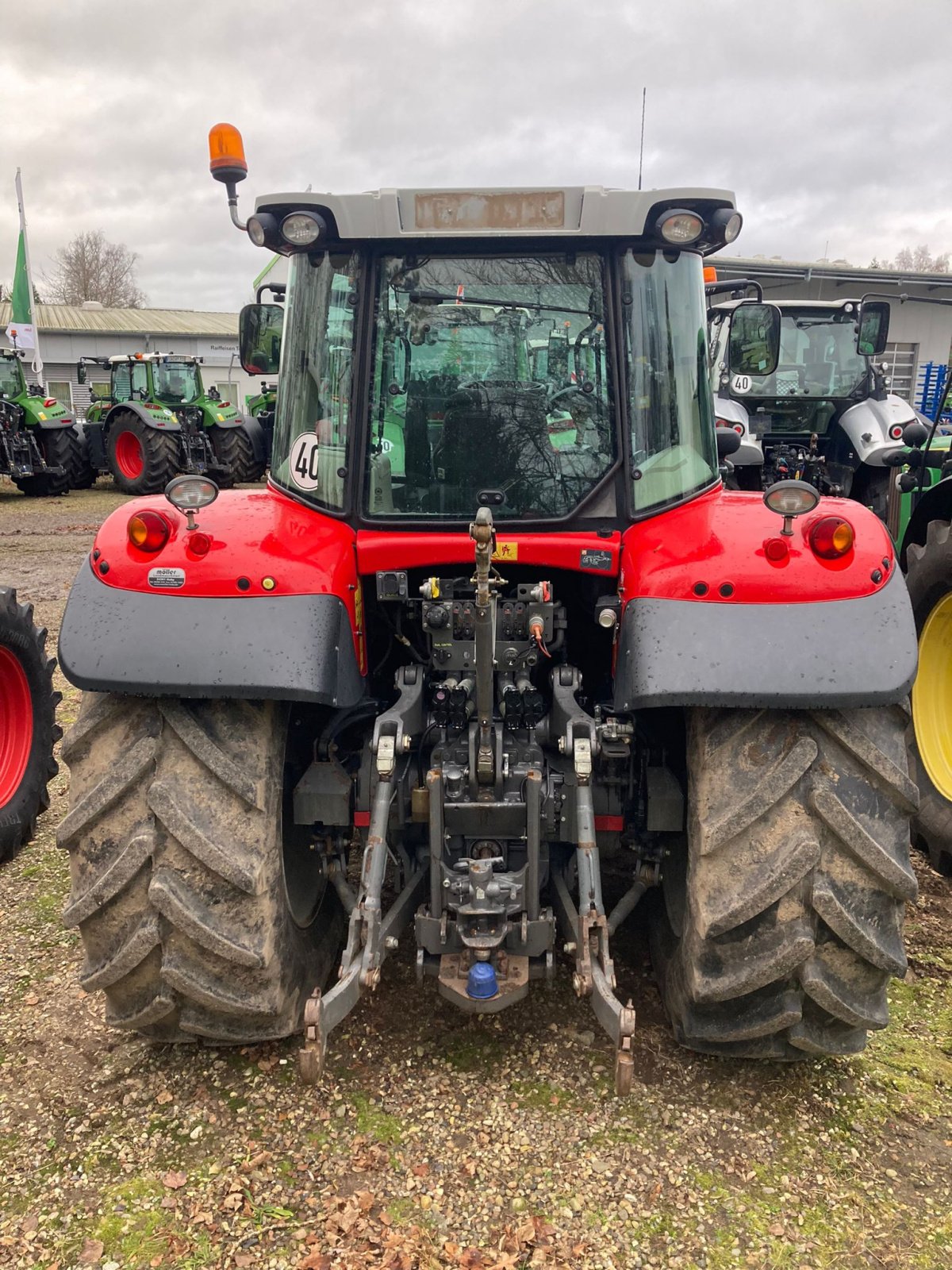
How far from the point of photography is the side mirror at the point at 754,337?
10.0 feet

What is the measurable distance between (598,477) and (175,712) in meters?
1.35

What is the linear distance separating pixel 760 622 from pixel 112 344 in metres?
39.7

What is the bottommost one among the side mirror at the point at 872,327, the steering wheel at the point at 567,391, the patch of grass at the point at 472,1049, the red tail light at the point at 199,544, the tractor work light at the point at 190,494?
the patch of grass at the point at 472,1049

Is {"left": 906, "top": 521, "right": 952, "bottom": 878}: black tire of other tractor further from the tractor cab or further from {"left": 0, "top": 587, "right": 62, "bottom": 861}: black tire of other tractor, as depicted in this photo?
the tractor cab

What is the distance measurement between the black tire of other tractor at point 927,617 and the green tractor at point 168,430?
1345cm

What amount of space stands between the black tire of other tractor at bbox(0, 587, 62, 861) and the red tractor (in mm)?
1650

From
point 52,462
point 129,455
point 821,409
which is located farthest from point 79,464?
point 821,409

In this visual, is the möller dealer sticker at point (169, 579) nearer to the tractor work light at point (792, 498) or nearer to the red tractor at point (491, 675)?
the red tractor at point (491, 675)

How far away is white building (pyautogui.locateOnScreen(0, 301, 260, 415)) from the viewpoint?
35.9 m

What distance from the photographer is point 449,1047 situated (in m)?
2.69

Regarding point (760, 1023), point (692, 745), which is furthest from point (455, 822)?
point (760, 1023)

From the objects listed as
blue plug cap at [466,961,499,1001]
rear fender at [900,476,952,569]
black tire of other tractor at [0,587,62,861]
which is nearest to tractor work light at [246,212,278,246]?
blue plug cap at [466,961,499,1001]

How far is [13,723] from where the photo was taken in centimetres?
419

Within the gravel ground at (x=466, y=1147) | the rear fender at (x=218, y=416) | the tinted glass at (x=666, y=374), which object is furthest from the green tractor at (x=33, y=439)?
the tinted glass at (x=666, y=374)
